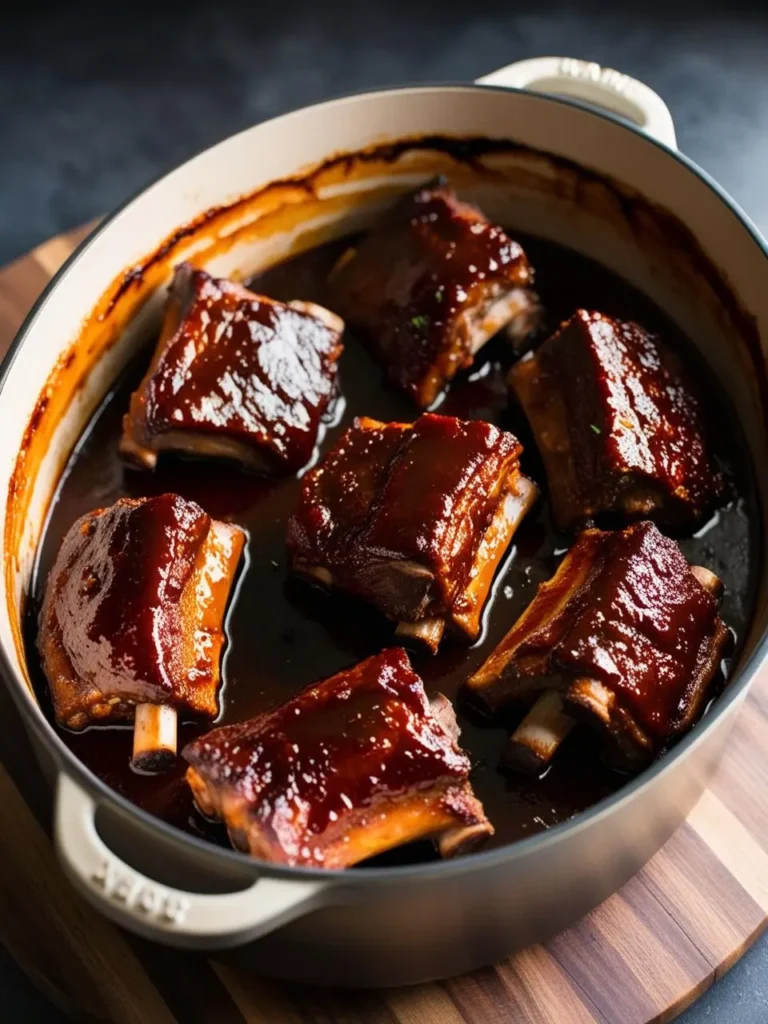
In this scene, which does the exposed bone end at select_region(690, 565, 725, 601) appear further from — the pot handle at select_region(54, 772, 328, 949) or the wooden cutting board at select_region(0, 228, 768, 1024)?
the pot handle at select_region(54, 772, 328, 949)

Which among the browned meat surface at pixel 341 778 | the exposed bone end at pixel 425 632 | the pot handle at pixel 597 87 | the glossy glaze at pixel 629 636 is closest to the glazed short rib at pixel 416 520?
the exposed bone end at pixel 425 632

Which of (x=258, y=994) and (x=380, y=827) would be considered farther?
(x=258, y=994)

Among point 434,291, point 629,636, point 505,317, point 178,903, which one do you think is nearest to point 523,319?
point 505,317

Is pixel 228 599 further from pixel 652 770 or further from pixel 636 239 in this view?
pixel 636 239

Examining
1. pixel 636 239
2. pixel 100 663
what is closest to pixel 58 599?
pixel 100 663

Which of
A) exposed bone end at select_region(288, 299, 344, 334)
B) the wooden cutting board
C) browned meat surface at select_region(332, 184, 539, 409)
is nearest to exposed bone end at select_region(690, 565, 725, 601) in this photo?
the wooden cutting board

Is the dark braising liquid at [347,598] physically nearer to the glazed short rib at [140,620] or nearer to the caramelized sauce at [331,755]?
the glazed short rib at [140,620]
